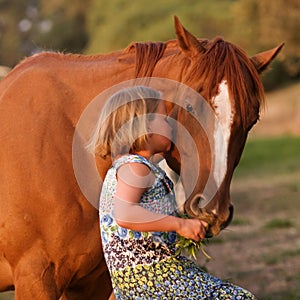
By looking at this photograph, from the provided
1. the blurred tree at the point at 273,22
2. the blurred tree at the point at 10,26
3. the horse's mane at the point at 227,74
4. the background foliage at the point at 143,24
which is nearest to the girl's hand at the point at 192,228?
the horse's mane at the point at 227,74

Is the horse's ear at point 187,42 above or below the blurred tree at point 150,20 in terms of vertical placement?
above

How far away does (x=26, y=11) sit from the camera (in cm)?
5622

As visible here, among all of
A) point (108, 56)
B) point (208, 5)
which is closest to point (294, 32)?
point (208, 5)

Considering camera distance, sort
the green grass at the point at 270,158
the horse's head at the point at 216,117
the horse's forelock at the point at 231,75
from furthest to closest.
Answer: the green grass at the point at 270,158 → the horse's forelock at the point at 231,75 → the horse's head at the point at 216,117

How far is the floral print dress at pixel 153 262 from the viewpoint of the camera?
11.6 feet

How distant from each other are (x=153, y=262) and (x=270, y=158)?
1980cm

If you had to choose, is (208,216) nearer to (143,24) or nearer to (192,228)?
(192,228)

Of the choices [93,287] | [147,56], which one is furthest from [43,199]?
[147,56]

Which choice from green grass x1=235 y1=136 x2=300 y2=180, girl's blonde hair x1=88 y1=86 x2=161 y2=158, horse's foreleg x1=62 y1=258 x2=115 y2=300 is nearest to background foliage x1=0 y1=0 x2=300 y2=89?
green grass x1=235 y1=136 x2=300 y2=180

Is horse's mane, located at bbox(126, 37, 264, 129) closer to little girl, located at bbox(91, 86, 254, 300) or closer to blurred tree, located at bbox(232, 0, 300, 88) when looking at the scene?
little girl, located at bbox(91, 86, 254, 300)

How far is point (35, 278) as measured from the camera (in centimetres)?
408

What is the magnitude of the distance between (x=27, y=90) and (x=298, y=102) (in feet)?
89.6

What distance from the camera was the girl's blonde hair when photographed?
3.56 meters

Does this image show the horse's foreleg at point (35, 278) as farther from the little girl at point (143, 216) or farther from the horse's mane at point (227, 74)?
the horse's mane at point (227, 74)
